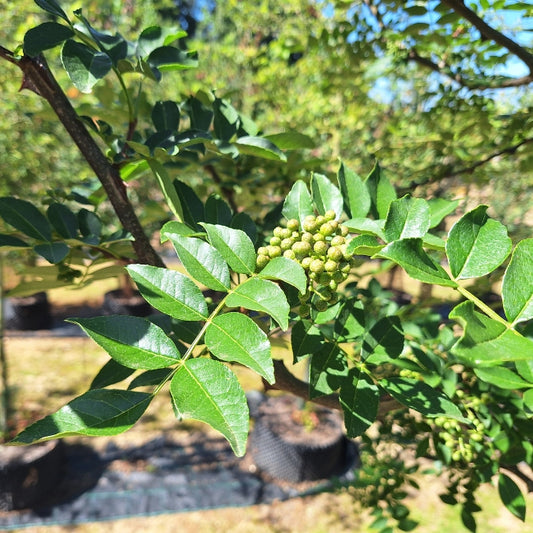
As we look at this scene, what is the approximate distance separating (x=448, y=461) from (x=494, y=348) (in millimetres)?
712

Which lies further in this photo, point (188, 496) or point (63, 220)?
point (188, 496)

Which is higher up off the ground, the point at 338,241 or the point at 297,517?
the point at 338,241

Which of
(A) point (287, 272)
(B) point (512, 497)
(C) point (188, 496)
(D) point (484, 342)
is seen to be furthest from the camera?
(C) point (188, 496)

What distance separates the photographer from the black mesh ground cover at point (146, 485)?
2811mm

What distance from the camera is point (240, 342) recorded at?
47 cm

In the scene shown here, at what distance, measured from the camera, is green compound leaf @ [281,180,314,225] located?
667 millimetres

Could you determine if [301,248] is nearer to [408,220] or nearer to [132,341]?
[408,220]

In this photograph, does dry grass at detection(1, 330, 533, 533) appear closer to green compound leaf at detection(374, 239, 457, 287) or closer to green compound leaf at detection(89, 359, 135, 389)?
green compound leaf at detection(89, 359, 135, 389)

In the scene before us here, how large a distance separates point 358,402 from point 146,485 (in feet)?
9.81

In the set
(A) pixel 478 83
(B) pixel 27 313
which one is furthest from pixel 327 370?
(B) pixel 27 313

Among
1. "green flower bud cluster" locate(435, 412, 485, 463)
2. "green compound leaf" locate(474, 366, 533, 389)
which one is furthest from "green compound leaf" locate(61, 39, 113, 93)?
"green flower bud cluster" locate(435, 412, 485, 463)

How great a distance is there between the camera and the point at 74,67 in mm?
622

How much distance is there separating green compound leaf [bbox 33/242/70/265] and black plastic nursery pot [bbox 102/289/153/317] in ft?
16.2

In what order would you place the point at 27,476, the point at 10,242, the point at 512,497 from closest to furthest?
the point at 10,242 → the point at 512,497 → the point at 27,476
